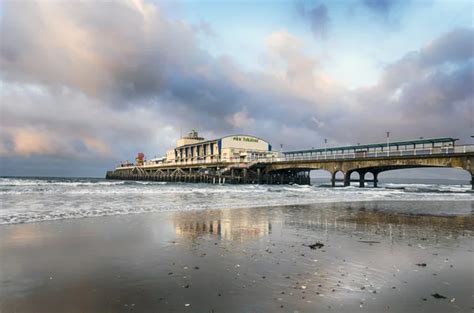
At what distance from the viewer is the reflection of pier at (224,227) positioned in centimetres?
940

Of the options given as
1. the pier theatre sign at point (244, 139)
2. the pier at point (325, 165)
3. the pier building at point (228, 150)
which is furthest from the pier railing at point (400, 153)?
the pier theatre sign at point (244, 139)

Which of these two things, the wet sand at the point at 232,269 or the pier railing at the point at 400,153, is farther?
the pier railing at the point at 400,153

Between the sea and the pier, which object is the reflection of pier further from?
the pier

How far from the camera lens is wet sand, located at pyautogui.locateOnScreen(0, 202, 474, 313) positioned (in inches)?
170

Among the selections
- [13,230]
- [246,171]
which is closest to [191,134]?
[246,171]

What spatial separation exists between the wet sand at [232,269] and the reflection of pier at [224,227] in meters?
0.06

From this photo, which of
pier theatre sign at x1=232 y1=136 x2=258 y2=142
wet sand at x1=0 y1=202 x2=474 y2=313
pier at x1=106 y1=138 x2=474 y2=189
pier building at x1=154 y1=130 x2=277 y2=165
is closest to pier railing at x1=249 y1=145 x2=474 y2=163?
pier at x1=106 y1=138 x2=474 y2=189

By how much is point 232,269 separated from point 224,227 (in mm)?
4943

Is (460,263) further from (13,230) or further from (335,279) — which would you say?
(13,230)

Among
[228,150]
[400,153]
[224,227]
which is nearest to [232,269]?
[224,227]

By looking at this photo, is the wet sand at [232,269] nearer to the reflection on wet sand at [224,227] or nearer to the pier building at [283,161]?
the reflection on wet sand at [224,227]

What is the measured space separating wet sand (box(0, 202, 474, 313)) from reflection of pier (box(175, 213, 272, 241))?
0.20ft

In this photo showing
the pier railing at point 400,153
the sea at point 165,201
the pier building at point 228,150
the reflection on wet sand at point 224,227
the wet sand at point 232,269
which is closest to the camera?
the wet sand at point 232,269

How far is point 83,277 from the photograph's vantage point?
533cm
